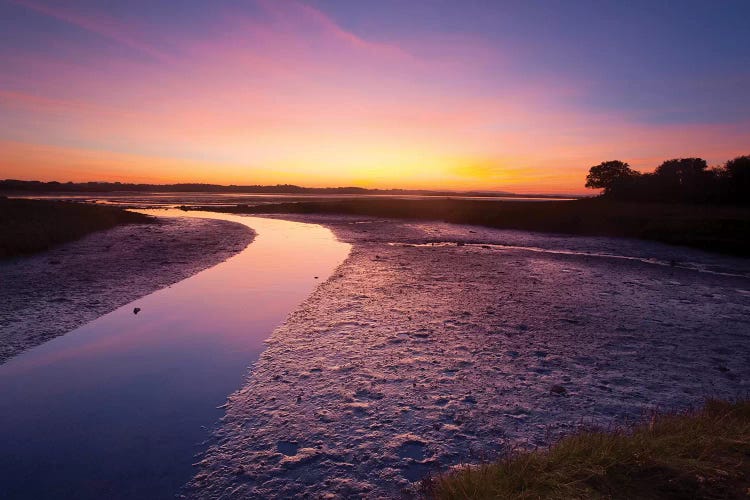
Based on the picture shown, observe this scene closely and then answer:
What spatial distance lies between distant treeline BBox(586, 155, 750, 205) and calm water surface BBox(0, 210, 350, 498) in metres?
55.9

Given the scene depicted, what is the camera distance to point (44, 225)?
26.5 m

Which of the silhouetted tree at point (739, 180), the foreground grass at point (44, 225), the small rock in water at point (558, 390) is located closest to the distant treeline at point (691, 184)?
the silhouetted tree at point (739, 180)

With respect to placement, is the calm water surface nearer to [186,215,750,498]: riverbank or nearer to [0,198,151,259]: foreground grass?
[186,215,750,498]: riverbank

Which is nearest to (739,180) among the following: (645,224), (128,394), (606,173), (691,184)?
(691,184)

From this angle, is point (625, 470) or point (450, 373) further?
point (450, 373)

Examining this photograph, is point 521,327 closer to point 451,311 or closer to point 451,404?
point 451,311

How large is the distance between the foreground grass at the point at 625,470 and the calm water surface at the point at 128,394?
11.3 ft

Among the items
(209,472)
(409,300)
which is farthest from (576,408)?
(409,300)

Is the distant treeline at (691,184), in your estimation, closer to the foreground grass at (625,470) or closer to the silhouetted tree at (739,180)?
the silhouetted tree at (739,180)

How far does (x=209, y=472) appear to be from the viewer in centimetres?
474

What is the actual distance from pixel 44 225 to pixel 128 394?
27.1 m

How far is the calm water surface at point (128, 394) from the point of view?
4.66m

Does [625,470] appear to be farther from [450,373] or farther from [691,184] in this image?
[691,184]

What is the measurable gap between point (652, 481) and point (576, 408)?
2.32 metres
